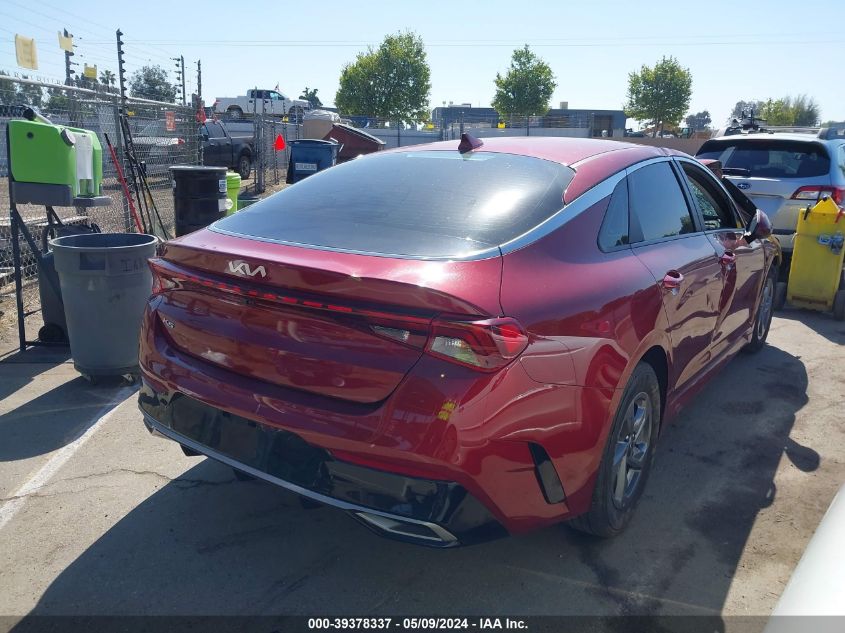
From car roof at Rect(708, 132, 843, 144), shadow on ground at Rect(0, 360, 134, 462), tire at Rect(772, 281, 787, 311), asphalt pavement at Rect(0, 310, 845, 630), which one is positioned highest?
car roof at Rect(708, 132, 843, 144)

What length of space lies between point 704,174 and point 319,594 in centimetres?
348

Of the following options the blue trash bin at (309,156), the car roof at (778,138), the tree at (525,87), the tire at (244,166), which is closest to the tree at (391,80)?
the tree at (525,87)

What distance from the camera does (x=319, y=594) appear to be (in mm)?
2795

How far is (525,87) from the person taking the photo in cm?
5531

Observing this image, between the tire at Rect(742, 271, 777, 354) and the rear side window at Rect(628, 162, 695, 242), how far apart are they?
209 cm

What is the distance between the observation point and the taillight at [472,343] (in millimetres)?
2291

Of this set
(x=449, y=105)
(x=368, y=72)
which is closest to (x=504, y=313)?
(x=368, y=72)

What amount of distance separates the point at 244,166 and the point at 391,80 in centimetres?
3436

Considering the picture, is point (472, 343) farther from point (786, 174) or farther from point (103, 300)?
point (786, 174)

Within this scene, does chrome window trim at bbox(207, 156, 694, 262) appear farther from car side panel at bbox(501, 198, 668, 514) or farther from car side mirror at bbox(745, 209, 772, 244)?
car side mirror at bbox(745, 209, 772, 244)

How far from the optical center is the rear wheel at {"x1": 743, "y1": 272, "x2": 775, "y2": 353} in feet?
18.9

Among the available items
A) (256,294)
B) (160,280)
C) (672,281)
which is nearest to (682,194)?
(672,281)

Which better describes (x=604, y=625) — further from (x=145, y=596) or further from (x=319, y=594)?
(x=145, y=596)

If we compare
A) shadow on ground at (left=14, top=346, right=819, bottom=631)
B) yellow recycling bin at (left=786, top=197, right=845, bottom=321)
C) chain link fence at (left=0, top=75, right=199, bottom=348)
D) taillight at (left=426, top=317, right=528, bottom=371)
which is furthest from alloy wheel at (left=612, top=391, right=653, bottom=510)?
chain link fence at (left=0, top=75, right=199, bottom=348)
